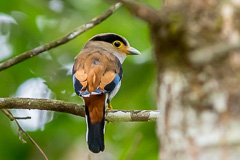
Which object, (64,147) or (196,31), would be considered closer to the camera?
(196,31)

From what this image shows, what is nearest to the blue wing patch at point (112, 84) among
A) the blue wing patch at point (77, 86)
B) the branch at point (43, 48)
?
the blue wing patch at point (77, 86)

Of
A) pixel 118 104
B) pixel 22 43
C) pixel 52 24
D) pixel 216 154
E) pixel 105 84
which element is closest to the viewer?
pixel 216 154

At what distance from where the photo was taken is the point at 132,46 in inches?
215

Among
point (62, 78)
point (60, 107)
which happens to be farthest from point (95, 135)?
point (62, 78)

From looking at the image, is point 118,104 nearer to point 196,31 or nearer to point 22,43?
point 22,43

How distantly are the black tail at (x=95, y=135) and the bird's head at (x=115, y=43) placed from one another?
1.79 meters

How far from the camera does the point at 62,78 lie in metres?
4.89

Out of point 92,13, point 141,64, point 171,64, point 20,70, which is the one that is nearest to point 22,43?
point 20,70

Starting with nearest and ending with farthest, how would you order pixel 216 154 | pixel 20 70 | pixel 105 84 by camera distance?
pixel 216 154 → pixel 105 84 → pixel 20 70

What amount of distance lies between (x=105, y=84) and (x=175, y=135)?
96.3 inches

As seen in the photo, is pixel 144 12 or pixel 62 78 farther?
pixel 62 78

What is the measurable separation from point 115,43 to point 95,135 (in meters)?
2.02

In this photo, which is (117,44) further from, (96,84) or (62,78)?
(96,84)

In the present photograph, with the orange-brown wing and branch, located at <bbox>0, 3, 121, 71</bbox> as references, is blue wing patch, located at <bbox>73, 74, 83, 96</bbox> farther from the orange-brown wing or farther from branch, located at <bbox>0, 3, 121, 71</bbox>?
branch, located at <bbox>0, 3, 121, 71</bbox>
